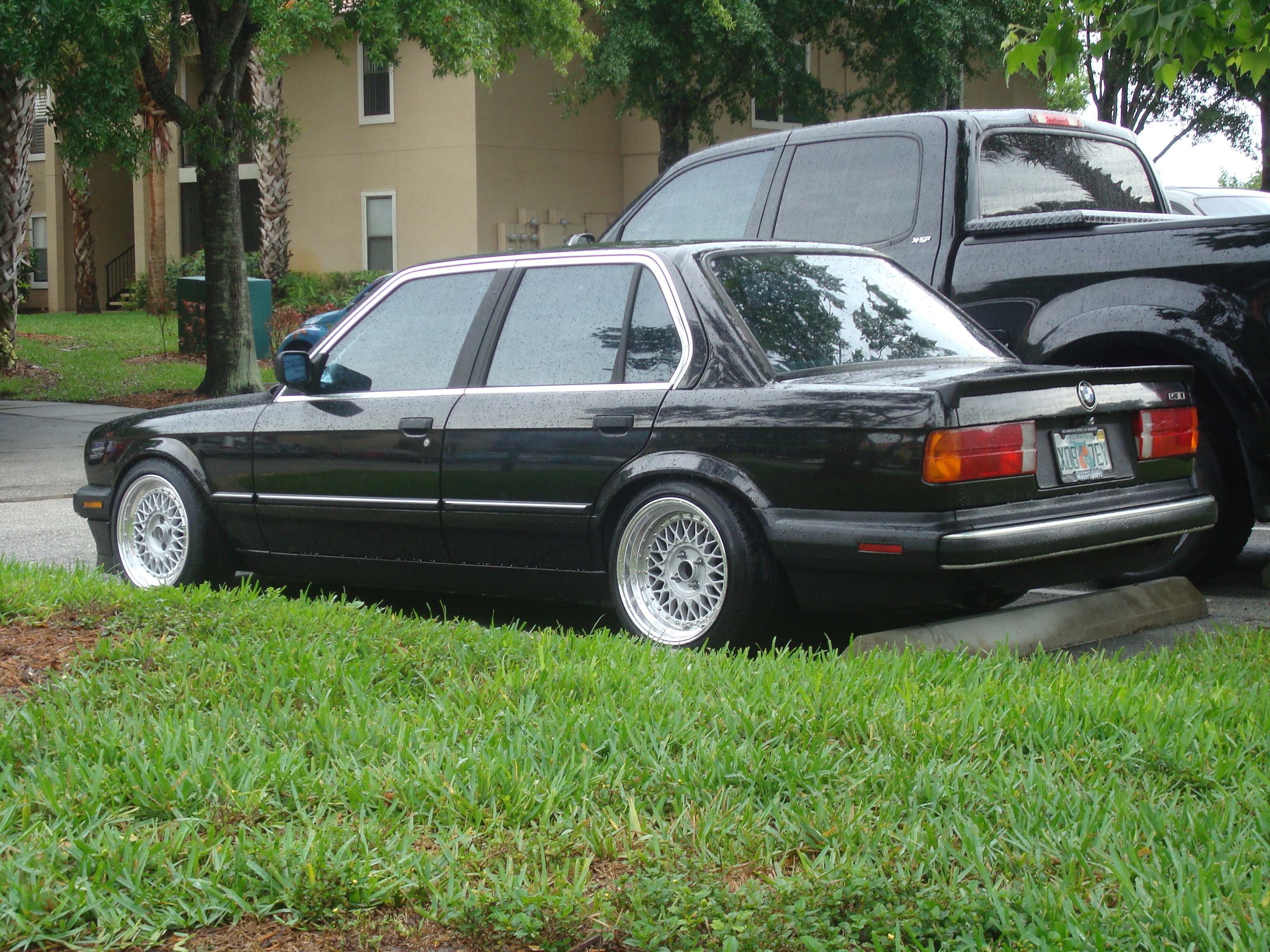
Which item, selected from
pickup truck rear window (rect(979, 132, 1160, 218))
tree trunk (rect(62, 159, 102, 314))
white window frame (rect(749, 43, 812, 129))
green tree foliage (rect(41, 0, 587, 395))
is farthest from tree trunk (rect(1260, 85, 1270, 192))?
tree trunk (rect(62, 159, 102, 314))

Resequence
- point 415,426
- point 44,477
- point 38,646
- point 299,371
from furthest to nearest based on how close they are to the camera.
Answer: point 44,477, point 299,371, point 415,426, point 38,646

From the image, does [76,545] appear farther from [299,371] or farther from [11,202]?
[11,202]

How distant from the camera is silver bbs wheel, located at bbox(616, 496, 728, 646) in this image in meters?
5.10

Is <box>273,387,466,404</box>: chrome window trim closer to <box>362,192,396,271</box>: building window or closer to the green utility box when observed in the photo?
the green utility box

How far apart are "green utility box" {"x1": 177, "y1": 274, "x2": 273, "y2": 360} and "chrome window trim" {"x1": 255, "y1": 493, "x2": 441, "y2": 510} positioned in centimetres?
1537

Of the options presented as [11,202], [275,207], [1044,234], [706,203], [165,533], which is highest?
[275,207]

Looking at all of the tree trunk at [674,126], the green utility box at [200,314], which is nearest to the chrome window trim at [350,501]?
the green utility box at [200,314]

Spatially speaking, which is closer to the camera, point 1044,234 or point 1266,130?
point 1044,234

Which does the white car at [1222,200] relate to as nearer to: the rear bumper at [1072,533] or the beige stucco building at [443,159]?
the rear bumper at [1072,533]

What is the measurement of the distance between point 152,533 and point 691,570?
9.56 ft

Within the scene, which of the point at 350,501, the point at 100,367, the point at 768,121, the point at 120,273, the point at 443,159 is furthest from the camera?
the point at 120,273

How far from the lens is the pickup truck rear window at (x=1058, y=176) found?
7.15 m

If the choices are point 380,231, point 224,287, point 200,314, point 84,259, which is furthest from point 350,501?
point 84,259

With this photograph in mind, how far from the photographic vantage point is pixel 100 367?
812 inches
